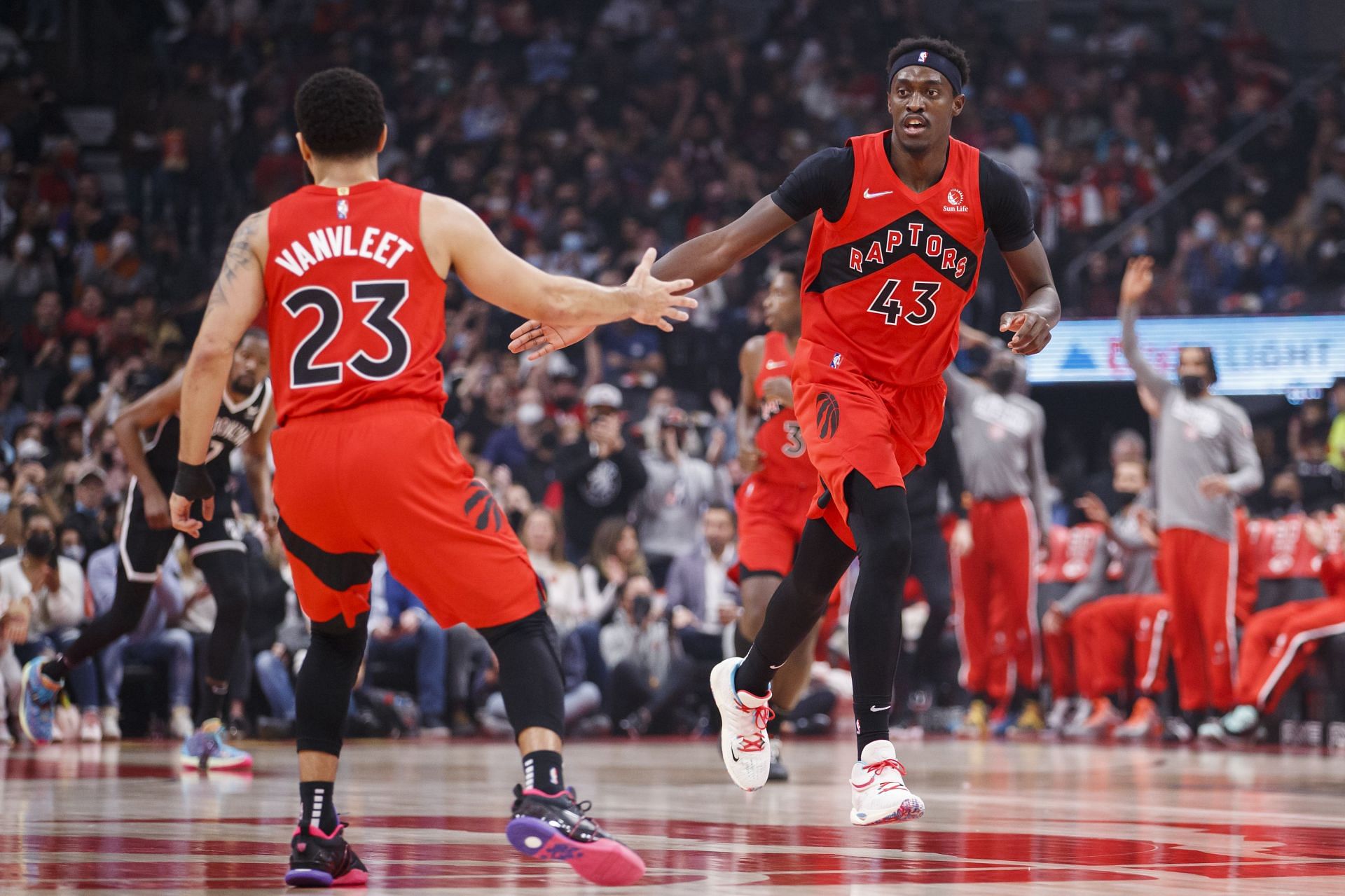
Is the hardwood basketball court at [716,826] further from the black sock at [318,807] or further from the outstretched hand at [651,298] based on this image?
A: the outstretched hand at [651,298]

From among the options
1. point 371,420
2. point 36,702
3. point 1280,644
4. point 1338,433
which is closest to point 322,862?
point 371,420

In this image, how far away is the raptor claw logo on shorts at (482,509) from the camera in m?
4.31

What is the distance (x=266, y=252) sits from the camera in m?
4.43

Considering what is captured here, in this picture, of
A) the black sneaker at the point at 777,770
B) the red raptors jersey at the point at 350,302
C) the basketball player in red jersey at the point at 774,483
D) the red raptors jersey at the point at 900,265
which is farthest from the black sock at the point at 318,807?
the black sneaker at the point at 777,770

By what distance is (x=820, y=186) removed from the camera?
5.62 m

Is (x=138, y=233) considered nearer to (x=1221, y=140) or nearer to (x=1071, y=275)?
(x=1071, y=275)

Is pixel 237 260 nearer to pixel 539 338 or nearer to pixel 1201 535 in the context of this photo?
pixel 539 338

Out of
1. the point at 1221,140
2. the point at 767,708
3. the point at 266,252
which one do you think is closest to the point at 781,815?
the point at 767,708

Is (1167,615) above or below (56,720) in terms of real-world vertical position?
above

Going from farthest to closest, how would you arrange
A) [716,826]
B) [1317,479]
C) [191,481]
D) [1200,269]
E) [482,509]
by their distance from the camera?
1. [1200,269]
2. [1317,479]
3. [716,826]
4. [191,481]
5. [482,509]

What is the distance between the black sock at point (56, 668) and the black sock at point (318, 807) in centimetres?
547

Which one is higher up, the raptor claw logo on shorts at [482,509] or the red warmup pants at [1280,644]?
the raptor claw logo on shorts at [482,509]

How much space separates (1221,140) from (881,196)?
16281mm

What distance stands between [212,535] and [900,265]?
183 inches
